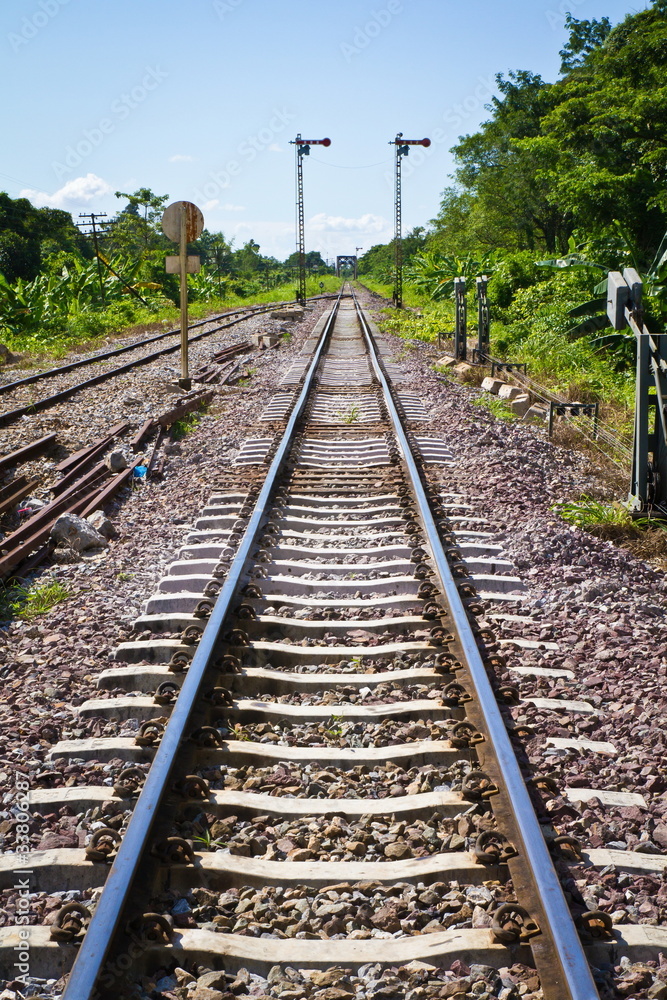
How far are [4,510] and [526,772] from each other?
16.6 ft

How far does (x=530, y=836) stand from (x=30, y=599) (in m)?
3.55

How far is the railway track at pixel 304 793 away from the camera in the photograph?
7.39ft

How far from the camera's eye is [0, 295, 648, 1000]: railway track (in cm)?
225

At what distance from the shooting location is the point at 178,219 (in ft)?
40.5

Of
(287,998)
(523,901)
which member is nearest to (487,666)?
(523,901)

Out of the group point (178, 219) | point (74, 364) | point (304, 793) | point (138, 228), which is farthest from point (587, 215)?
point (138, 228)

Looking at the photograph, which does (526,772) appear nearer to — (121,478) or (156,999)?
(156,999)

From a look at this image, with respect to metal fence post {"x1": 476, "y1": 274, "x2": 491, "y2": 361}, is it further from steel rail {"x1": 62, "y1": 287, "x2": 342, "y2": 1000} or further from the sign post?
steel rail {"x1": 62, "y1": 287, "x2": 342, "y2": 1000}

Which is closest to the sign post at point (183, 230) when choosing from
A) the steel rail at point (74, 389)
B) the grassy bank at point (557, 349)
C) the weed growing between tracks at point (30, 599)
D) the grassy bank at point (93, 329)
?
the steel rail at point (74, 389)

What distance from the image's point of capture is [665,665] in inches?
155

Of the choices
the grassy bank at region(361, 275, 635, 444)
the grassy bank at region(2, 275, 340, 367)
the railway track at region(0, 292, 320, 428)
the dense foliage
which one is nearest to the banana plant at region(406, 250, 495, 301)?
the dense foliage

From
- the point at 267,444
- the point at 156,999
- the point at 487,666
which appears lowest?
the point at 156,999

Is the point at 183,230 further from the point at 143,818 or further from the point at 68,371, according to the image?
the point at 143,818

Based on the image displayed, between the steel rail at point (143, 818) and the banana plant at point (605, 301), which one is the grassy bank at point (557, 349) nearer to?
the banana plant at point (605, 301)
